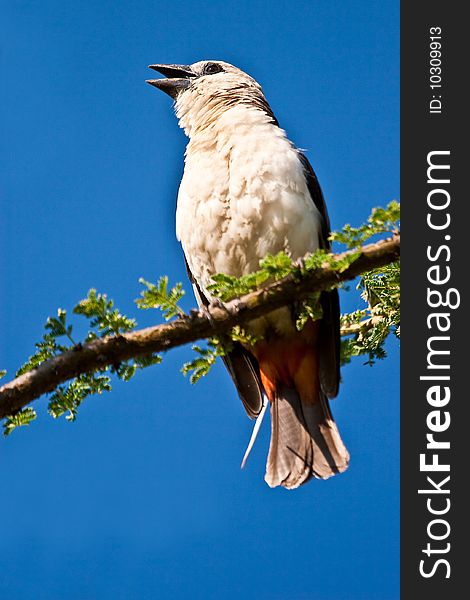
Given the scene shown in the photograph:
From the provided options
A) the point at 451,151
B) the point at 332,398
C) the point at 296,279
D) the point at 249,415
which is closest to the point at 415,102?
the point at 451,151

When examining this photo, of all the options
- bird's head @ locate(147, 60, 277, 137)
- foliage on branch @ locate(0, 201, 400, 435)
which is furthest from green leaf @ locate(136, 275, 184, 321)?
bird's head @ locate(147, 60, 277, 137)

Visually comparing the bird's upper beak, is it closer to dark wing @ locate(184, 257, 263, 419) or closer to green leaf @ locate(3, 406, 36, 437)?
dark wing @ locate(184, 257, 263, 419)

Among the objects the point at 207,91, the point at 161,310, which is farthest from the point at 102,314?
the point at 207,91

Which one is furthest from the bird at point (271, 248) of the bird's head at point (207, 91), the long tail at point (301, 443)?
the bird's head at point (207, 91)

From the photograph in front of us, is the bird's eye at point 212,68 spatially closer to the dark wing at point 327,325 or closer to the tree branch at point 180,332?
the dark wing at point 327,325

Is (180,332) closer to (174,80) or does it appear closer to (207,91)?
(207,91)

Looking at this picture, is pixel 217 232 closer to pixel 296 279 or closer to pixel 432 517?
pixel 296 279
